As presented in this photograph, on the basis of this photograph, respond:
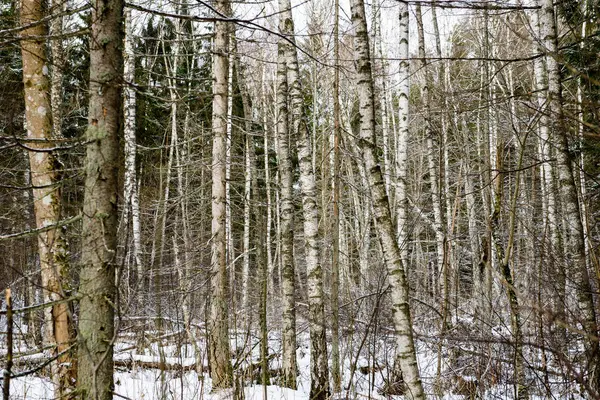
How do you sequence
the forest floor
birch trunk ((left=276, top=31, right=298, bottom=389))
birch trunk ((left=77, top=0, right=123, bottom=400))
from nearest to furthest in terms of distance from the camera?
birch trunk ((left=77, top=0, right=123, bottom=400)), the forest floor, birch trunk ((left=276, top=31, right=298, bottom=389))

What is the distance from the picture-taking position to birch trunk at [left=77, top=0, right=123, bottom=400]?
7.68 feet

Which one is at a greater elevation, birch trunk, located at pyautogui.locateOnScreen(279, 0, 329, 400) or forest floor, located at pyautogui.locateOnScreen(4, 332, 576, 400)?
birch trunk, located at pyautogui.locateOnScreen(279, 0, 329, 400)

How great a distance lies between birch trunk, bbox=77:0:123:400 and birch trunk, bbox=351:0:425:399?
2192 mm

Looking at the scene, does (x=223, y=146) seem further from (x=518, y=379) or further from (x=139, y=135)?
(x=139, y=135)

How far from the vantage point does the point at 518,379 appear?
4230mm

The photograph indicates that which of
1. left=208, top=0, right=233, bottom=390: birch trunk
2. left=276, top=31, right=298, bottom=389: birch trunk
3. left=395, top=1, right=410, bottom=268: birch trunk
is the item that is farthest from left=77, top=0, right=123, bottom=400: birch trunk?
left=395, top=1, right=410, bottom=268: birch trunk

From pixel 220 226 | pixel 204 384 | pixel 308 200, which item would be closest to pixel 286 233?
pixel 308 200

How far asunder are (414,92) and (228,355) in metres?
16.8

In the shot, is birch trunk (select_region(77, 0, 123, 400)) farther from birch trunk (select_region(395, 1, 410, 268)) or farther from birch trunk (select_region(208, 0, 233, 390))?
birch trunk (select_region(395, 1, 410, 268))

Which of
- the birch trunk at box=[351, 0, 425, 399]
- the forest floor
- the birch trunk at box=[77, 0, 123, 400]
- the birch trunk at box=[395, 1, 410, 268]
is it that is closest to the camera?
the birch trunk at box=[77, 0, 123, 400]

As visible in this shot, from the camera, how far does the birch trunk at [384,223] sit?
382 centimetres

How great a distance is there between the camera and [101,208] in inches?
95.1

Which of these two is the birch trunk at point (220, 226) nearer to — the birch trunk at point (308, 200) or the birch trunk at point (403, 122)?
the birch trunk at point (308, 200)

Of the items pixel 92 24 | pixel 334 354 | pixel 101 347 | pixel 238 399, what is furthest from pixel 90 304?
pixel 334 354
